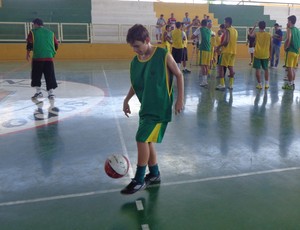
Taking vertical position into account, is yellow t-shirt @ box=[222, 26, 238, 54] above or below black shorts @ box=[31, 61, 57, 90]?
above

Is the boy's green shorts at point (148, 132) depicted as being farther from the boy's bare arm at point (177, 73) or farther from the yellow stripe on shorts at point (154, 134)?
the boy's bare arm at point (177, 73)

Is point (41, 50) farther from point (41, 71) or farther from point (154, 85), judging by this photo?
point (154, 85)

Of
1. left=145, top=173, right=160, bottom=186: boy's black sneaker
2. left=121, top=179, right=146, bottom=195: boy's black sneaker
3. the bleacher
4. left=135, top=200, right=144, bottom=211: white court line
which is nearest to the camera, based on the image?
left=135, top=200, right=144, bottom=211: white court line

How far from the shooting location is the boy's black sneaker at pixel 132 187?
10.5ft

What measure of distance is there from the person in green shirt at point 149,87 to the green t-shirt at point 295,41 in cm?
642

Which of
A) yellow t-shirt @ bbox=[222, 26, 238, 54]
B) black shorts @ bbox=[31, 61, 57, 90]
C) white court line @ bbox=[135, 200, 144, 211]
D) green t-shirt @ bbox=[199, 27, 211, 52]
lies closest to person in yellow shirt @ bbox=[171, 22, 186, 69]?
green t-shirt @ bbox=[199, 27, 211, 52]

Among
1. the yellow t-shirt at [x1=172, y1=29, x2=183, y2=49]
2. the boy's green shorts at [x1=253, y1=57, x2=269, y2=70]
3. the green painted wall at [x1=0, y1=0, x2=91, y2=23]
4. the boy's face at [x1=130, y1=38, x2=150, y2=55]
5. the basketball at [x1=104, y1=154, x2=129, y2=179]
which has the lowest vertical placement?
the basketball at [x1=104, y1=154, x2=129, y2=179]

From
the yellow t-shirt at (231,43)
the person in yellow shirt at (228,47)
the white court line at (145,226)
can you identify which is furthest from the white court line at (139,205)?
the yellow t-shirt at (231,43)

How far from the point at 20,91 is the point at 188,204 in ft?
21.4

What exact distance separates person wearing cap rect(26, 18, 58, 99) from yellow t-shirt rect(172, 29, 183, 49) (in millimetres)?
5018

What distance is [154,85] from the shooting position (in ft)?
9.92

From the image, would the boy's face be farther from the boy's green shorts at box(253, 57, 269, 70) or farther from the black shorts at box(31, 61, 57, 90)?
the boy's green shorts at box(253, 57, 269, 70)

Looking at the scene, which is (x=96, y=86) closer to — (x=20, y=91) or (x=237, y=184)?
(x=20, y=91)

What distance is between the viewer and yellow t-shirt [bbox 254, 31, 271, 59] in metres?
8.41
